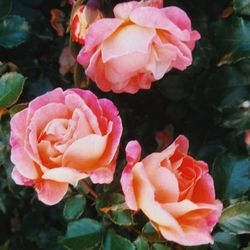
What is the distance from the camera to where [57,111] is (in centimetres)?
64

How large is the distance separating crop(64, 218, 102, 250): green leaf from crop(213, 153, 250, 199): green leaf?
0.56 ft

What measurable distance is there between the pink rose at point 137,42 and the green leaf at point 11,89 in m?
0.10

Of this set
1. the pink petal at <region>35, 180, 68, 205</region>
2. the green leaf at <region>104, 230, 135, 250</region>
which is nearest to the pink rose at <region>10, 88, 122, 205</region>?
the pink petal at <region>35, 180, 68, 205</region>

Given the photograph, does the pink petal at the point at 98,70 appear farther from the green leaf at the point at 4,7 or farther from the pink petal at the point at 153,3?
the green leaf at the point at 4,7

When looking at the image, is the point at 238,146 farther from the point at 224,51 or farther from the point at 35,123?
the point at 35,123

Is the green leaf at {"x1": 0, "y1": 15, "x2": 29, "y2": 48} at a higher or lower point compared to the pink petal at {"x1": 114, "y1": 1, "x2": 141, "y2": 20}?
lower

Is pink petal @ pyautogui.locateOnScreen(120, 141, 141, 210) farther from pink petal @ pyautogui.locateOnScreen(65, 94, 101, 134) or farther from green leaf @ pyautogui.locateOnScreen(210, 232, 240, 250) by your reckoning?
green leaf @ pyautogui.locateOnScreen(210, 232, 240, 250)

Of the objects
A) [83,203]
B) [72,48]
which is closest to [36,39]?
[72,48]

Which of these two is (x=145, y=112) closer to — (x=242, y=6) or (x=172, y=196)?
(x=242, y=6)

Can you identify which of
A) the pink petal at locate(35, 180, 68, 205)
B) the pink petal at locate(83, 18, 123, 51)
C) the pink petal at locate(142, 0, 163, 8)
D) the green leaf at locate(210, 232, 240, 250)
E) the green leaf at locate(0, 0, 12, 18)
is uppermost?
the pink petal at locate(142, 0, 163, 8)

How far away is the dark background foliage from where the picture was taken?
2.35 feet

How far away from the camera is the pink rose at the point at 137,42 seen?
631 millimetres

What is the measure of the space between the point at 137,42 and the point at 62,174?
0.17 metres

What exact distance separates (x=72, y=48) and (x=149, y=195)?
26 cm
